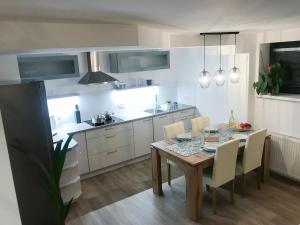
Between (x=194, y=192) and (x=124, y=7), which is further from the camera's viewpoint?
(x=194, y=192)

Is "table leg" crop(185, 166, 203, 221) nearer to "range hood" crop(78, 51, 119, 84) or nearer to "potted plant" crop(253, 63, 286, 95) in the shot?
"potted plant" crop(253, 63, 286, 95)

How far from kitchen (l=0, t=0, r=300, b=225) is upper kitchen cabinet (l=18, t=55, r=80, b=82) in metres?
0.02

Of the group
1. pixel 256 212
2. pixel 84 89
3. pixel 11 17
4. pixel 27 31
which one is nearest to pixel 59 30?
pixel 27 31

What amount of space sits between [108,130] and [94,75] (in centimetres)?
106

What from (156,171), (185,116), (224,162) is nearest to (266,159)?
(224,162)

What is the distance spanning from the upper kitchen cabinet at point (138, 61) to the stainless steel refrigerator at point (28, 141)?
246cm

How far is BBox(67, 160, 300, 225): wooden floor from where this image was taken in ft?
10.7

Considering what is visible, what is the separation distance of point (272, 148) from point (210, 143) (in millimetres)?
1313

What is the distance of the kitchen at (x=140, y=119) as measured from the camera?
6.92ft

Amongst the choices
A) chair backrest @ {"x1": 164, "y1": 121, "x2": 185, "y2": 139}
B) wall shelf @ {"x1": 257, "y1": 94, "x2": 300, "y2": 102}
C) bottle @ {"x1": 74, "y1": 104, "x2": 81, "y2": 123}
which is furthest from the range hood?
wall shelf @ {"x1": 257, "y1": 94, "x2": 300, "y2": 102}

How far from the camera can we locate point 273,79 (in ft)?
13.4

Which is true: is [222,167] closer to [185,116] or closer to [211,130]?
[211,130]

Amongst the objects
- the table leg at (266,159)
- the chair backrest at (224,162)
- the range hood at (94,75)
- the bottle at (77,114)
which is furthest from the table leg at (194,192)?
the bottle at (77,114)

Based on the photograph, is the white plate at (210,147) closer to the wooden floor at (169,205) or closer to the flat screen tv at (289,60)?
the wooden floor at (169,205)
